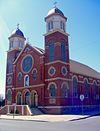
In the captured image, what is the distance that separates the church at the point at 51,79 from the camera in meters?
34.5

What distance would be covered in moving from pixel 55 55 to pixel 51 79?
4.11 m

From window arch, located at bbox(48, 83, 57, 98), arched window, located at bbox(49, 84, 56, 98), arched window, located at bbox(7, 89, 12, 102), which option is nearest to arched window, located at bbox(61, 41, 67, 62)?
window arch, located at bbox(48, 83, 57, 98)

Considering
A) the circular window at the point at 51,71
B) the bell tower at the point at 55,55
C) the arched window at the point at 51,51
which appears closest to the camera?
the bell tower at the point at 55,55

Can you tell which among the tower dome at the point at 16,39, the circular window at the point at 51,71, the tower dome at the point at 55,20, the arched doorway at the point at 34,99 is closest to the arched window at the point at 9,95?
the arched doorway at the point at 34,99

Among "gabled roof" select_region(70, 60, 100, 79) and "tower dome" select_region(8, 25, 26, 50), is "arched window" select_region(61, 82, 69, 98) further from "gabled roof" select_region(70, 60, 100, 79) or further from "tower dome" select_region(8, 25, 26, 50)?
"tower dome" select_region(8, 25, 26, 50)

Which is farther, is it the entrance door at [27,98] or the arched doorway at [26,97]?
the arched doorway at [26,97]

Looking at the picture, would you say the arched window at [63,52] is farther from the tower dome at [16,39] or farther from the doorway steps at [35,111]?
the tower dome at [16,39]

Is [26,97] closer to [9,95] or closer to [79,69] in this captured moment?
[9,95]

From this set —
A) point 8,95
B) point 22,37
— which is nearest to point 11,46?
point 22,37

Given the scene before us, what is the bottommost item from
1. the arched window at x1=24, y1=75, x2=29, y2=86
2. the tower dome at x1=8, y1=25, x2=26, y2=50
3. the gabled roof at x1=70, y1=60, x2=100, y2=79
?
the arched window at x1=24, y1=75, x2=29, y2=86

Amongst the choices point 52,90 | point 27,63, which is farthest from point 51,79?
point 27,63

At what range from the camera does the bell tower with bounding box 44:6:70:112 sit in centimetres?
3416

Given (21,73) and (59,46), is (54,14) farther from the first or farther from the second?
(21,73)

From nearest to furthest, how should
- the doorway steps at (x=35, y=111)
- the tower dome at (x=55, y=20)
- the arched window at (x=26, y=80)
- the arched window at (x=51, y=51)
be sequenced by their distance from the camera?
the doorway steps at (x=35, y=111)
the arched window at (x=51, y=51)
the tower dome at (x=55, y=20)
the arched window at (x=26, y=80)
